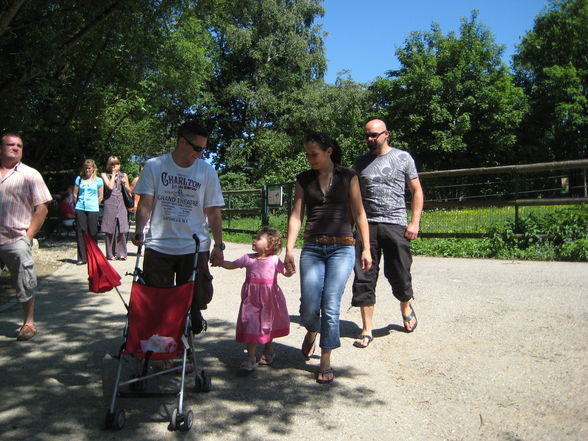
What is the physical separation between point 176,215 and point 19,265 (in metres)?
2.11

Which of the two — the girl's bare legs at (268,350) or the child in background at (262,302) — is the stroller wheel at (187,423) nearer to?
the child in background at (262,302)

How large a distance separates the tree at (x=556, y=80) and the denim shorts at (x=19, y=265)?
41763 millimetres

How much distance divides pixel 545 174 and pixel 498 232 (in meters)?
1.53

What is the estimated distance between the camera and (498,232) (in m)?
10.8

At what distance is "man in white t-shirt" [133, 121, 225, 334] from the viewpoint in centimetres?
413

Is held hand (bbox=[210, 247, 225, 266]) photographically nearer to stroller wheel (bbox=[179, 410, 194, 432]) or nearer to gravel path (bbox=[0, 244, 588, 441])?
gravel path (bbox=[0, 244, 588, 441])

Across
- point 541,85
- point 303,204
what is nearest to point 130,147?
point 303,204

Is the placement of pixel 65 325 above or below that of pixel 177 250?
below

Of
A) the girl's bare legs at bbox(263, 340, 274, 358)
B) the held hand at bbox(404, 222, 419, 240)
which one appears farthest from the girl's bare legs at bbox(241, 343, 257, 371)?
the held hand at bbox(404, 222, 419, 240)

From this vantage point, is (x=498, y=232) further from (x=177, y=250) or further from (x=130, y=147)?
(x=130, y=147)

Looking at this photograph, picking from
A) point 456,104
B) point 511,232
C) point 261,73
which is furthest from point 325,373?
point 456,104

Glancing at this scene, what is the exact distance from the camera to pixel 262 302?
4.57 meters

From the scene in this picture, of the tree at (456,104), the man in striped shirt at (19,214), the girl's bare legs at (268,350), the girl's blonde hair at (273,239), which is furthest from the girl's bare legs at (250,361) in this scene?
the tree at (456,104)

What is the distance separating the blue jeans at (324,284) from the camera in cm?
441
